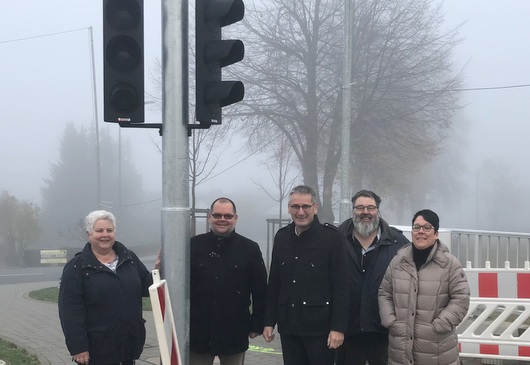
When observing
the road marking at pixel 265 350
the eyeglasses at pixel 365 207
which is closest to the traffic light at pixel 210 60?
the eyeglasses at pixel 365 207

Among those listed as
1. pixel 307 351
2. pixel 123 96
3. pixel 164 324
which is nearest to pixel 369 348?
pixel 307 351

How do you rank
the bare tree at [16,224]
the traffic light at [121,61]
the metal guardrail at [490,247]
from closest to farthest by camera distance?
the traffic light at [121,61], the metal guardrail at [490,247], the bare tree at [16,224]

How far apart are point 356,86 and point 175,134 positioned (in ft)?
43.8

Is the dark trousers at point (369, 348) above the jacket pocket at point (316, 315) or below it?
below

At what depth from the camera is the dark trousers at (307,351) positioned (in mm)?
4699

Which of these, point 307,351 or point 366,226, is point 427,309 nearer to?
point 366,226

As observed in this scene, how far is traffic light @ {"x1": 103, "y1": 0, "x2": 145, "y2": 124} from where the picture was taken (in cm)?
475

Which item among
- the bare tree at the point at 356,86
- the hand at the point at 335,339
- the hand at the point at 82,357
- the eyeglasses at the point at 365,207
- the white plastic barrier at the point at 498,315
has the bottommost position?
the white plastic barrier at the point at 498,315

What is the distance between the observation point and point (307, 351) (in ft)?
15.6

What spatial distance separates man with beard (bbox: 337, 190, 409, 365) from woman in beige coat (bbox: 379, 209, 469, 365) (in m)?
0.23

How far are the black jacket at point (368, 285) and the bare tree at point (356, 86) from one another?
42.2ft

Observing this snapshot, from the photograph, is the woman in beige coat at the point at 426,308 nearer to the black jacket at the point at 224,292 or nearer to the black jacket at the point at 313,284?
the black jacket at the point at 313,284

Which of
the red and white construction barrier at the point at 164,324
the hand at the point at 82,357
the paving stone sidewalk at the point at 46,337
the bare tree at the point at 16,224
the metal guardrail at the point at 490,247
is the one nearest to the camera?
the red and white construction barrier at the point at 164,324

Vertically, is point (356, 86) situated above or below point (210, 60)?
above
